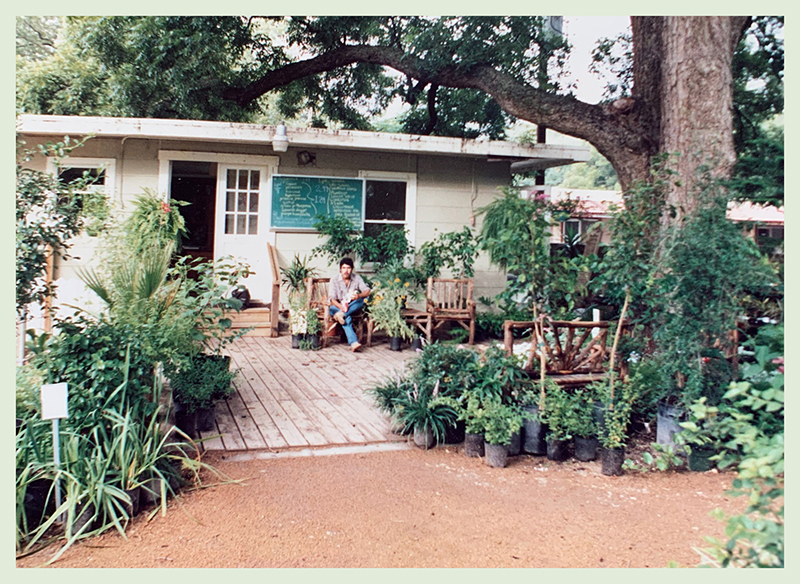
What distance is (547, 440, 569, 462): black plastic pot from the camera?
12.5ft

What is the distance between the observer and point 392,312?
7199 mm

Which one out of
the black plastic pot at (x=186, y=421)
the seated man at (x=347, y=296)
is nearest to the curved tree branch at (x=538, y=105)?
the seated man at (x=347, y=296)

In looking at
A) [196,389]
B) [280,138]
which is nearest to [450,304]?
[280,138]

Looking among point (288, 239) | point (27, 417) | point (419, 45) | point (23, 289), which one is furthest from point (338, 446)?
point (419, 45)

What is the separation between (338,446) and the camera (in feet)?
13.0

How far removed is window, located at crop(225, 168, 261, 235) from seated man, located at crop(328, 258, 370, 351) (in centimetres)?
157

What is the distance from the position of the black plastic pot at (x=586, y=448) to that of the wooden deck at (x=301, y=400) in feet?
3.58

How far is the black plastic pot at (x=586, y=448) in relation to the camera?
3811 millimetres

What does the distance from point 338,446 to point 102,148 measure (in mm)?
5364

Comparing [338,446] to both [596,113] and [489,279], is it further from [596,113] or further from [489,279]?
[489,279]

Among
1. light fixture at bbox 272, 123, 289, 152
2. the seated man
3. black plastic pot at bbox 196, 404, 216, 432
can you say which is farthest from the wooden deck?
light fixture at bbox 272, 123, 289, 152

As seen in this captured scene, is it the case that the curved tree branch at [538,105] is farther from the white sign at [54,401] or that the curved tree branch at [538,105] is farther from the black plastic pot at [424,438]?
the white sign at [54,401]

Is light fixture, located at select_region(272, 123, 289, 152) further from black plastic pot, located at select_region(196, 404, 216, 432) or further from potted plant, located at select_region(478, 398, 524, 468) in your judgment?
potted plant, located at select_region(478, 398, 524, 468)

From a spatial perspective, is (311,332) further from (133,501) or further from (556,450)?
(133,501)
